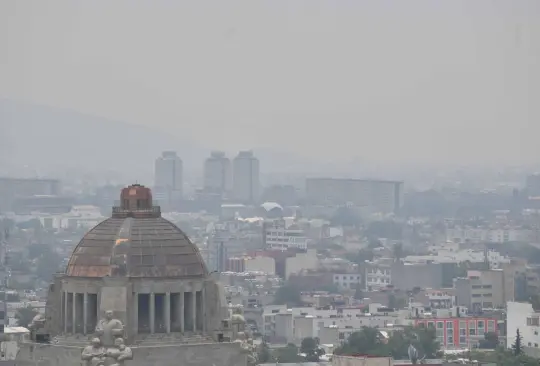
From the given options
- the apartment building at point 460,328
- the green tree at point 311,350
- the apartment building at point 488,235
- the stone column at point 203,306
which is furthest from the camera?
the apartment building at point 488,235

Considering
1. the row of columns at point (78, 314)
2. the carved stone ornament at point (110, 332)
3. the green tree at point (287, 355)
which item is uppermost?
the row of columns at point (78, 314)

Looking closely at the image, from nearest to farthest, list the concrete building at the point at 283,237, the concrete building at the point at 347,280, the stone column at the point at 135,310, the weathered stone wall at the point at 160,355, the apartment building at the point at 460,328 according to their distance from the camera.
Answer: the weathered stone wall at the point at 160,355, the stone column at the point at 135,310, the apartment building at the point at 460,328, the concrete building at the point at 347,280, the concrete building at the point at 283,237

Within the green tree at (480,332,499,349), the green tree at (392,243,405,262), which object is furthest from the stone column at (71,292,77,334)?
the green tree at (392,243,405,262)

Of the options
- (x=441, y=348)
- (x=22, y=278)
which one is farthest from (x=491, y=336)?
(x=22, y=278)

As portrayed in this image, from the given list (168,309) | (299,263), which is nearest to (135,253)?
(168,309)

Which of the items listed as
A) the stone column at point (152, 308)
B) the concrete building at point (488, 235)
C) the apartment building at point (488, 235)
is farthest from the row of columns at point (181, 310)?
the apartment building at point (488, 235)

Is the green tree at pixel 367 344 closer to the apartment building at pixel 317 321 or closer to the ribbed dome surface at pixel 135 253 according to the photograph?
the apartment building at pixel 317 321

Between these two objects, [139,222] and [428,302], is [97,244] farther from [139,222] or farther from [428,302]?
[428,302]

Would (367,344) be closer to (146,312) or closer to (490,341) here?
(490,341)
